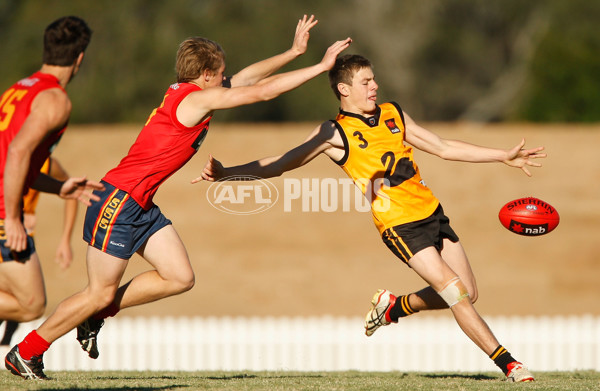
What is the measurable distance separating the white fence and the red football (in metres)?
5.25

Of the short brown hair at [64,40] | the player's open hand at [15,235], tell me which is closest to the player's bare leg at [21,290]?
the player's open hand at [15,235]

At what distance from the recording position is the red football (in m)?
6.89

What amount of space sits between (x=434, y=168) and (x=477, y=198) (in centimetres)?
164

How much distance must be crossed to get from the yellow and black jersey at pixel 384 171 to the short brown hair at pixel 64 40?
220 centimetres

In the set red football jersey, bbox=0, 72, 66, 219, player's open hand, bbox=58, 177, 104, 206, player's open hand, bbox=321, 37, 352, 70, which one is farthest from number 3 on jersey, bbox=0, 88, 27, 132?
player's open hand, bbox=321, 37, 352, 70

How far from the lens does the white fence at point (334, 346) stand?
12.0m

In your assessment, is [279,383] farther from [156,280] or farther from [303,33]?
[303,33]

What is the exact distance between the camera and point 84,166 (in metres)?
23.9

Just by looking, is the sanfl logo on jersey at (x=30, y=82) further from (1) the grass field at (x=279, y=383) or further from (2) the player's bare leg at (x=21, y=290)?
(1) the grass field at (x=279, y=383)

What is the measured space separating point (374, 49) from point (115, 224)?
36.5 meters

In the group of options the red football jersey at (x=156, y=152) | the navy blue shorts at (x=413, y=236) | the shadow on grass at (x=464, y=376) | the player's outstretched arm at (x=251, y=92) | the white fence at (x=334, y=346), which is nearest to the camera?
the player's outstretched arm at (x=251, y=92)

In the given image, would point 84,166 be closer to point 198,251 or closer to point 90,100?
point 198,251

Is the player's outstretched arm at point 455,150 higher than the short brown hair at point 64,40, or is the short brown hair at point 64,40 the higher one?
the short brown hair at point 64,40

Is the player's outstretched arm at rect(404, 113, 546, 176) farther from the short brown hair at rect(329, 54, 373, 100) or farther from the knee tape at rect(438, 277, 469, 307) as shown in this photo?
the knee tape at rect(438, 277, 469, 307)
